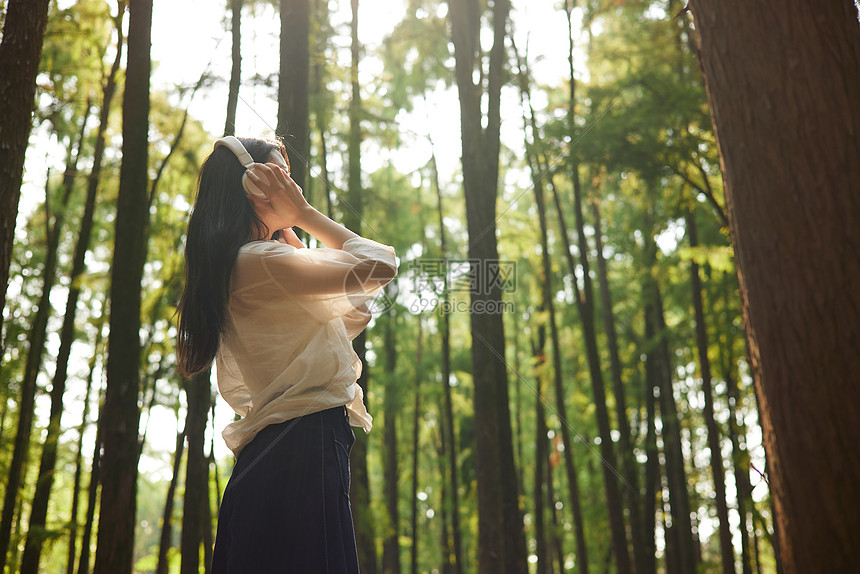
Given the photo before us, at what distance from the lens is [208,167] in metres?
1.94

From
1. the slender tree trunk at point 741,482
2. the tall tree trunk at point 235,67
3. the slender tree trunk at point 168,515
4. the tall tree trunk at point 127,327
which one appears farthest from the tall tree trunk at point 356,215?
the slender tree trunk at point 741,482

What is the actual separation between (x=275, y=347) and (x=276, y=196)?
1.47 ft

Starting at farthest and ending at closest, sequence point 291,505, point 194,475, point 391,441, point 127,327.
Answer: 1. point 391,441
2. point 194,475
3. point 127,327
4. point 291,505

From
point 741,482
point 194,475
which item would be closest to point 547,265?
point 741,482

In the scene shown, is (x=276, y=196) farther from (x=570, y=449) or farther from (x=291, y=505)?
(x=570, y=449)

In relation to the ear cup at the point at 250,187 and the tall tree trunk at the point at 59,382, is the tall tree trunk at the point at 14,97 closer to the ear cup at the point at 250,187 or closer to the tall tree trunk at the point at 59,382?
the ear cup at the point at 250,187

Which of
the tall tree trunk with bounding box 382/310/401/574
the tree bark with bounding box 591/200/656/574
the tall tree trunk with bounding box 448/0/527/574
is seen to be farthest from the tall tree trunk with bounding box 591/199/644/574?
the tall tree trunk with bounding box 382/310/401/574

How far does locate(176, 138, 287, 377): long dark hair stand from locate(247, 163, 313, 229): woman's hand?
0.04 metres

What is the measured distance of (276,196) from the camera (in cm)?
185

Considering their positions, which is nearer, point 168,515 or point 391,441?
point 168,515

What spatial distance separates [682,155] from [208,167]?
275 inches

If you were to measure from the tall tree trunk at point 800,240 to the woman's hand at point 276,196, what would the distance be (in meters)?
1.43

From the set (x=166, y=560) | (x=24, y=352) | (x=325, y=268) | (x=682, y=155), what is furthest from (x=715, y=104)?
(x=24, y=352)

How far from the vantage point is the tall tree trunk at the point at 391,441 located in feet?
45.2
